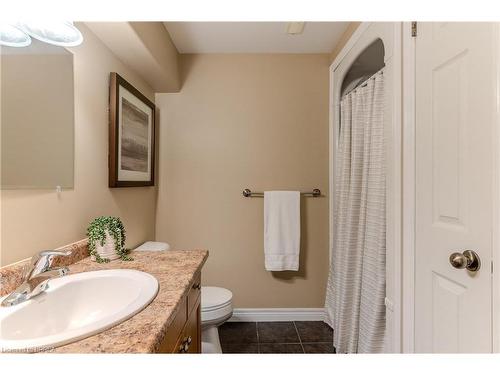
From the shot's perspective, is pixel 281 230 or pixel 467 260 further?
pixel 281 230

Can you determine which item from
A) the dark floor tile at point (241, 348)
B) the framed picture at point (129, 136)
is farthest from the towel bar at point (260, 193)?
the dark floor tile at point (241, 348)

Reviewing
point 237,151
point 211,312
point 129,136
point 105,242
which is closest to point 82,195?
point 105,242

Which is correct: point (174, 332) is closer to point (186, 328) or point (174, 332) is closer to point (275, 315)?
point (186, 328)

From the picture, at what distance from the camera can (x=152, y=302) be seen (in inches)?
28.7

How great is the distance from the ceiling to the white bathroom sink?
5.53 ft

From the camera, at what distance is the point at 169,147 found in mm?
2203

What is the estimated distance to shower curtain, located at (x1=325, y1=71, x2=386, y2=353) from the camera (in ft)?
4.57

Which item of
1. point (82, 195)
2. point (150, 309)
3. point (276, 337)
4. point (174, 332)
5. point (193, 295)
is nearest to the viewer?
point (150, 309)

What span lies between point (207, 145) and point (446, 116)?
5.42 feet

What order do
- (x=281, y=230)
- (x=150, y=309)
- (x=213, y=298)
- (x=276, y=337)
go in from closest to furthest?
(x=150, y=309) < (x=213, y=298) < (x=276, y=337) < (x=281, y=230)

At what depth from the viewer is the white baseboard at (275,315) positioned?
87.7 inches

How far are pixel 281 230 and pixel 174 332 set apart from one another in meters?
1.44

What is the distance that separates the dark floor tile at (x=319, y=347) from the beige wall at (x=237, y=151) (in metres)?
0.38
